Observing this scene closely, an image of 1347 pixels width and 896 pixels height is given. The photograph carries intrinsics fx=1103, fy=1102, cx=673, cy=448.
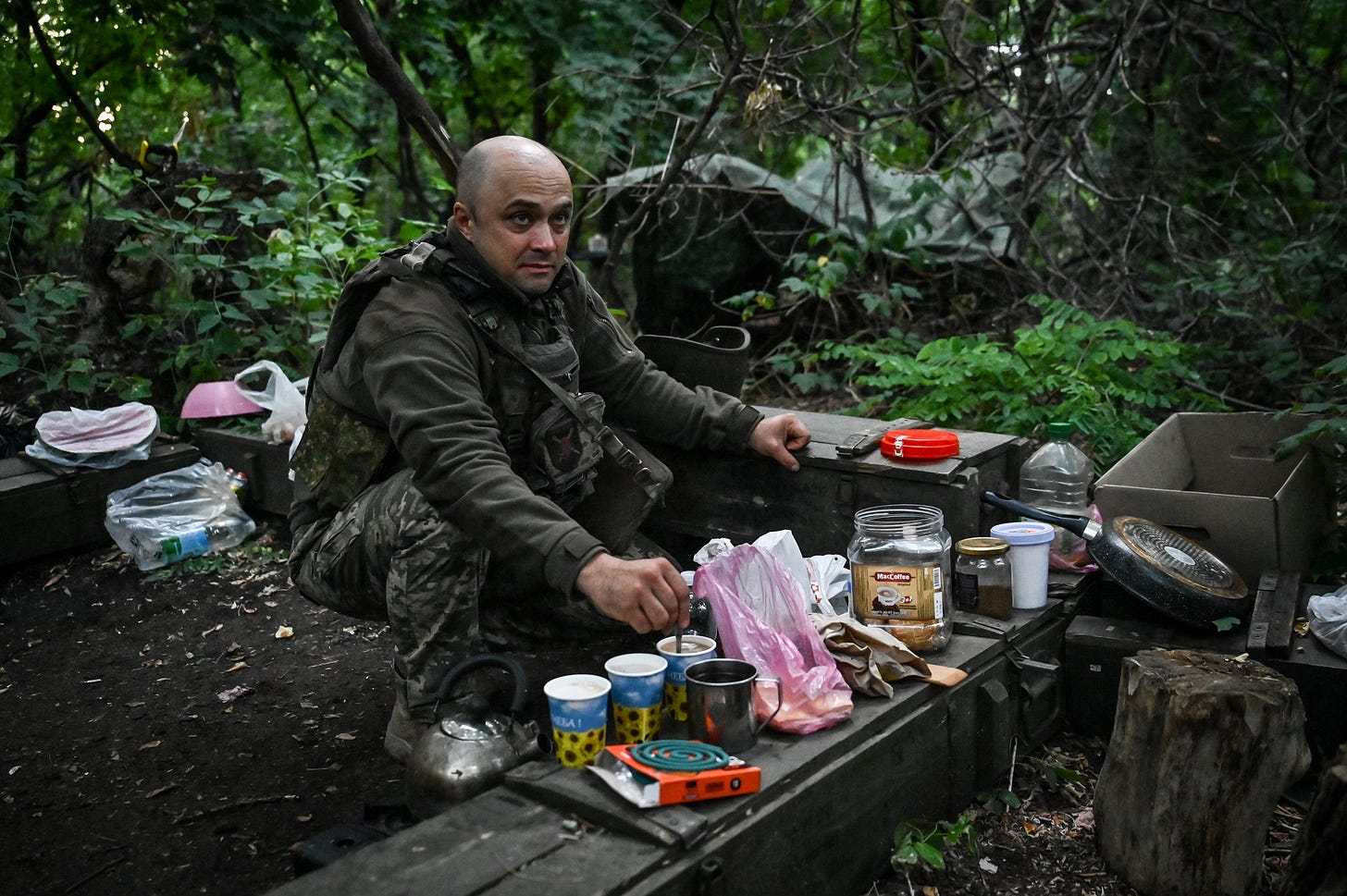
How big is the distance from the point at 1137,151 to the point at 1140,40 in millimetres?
667

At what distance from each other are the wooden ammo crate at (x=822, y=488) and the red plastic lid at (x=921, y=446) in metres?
0.02

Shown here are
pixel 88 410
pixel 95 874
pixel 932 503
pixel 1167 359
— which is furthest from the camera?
pixel 88 410

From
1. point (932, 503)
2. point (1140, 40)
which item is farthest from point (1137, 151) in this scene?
point (932, 503)

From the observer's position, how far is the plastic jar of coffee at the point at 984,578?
3266mm

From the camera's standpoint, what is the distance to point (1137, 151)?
23.0 feet

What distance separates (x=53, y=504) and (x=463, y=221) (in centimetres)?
337

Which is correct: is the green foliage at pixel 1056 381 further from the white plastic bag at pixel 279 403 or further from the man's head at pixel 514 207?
the white plastic bag at pixel 279 403

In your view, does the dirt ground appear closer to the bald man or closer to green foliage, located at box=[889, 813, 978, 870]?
green foliage, located at box=[889, 813, 978, 870]

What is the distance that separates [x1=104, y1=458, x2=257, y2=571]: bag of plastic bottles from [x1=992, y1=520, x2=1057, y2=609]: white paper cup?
12.7 feet

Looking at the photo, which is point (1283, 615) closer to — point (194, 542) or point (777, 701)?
point (777, 701)

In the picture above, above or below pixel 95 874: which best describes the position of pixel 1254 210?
above

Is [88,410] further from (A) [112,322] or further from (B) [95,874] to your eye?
(B) [95,874]

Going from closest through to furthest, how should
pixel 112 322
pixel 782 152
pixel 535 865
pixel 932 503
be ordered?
pixel 535 865
pixel 932 503
pixel 112 322
pixel 782 152

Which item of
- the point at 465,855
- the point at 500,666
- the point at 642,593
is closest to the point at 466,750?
the point at 500,666
